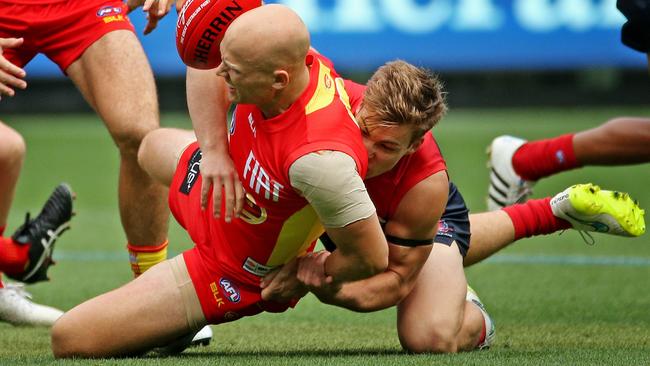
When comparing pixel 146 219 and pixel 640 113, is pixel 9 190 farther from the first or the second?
pixel 640 113

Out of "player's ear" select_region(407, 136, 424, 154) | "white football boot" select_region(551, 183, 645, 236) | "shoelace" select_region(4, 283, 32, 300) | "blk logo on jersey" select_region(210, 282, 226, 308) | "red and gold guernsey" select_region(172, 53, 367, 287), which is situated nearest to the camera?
"red and gold guernsey" select_region(172, 53, 367, 287)

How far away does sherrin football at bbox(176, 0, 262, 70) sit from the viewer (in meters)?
4.00

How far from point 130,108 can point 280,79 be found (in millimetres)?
1524

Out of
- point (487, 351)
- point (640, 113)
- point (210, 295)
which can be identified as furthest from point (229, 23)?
point (640, 113)

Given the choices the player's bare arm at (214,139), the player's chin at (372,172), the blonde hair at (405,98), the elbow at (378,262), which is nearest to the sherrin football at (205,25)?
the player's bare arm at (214,139)

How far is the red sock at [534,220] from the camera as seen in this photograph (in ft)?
16.9

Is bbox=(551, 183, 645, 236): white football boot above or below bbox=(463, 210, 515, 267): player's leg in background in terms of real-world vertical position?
above

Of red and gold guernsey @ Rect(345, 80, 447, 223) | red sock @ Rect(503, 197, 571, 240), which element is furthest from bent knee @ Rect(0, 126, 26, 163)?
red sock @ Rect(503, 197, 571, 240)

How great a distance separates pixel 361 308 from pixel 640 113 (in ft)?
38.4

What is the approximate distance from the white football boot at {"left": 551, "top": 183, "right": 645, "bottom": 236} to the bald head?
1.77 meters

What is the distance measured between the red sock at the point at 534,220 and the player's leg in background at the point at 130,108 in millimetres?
1505

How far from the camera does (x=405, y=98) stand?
155 inches

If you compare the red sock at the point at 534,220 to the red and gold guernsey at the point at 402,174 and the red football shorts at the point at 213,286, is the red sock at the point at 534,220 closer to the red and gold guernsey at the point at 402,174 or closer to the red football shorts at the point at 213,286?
the red and gold guernsey at the point at 402,174

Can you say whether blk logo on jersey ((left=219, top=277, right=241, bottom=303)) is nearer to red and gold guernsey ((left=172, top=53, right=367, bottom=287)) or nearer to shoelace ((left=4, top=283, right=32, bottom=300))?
red and gold guernsey ((left=172, top=53, right=367, bottom=287))
